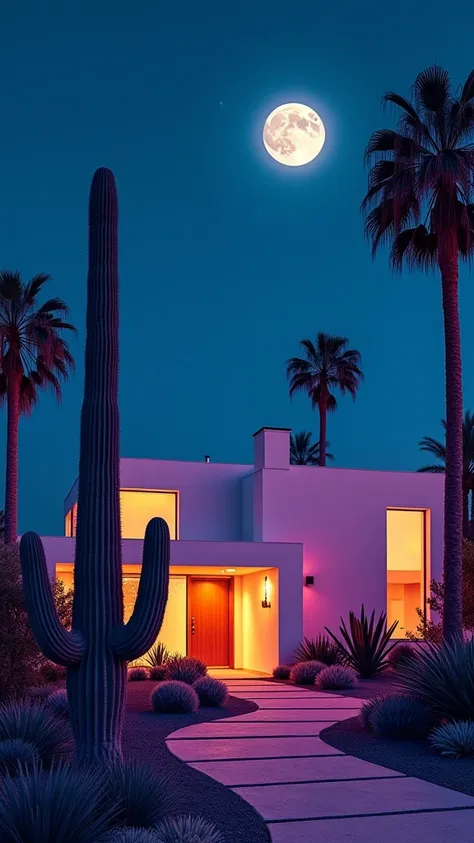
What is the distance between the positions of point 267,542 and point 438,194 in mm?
8874

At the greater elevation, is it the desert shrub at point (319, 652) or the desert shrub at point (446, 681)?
the desert shrub at point (446, 681)

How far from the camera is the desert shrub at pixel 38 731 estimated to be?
865 cm

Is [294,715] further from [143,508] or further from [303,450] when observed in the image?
[303,450]

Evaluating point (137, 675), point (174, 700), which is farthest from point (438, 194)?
point (137, 675)

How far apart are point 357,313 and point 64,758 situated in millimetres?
79630

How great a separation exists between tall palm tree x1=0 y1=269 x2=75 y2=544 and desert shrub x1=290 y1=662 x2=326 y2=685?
8.56m

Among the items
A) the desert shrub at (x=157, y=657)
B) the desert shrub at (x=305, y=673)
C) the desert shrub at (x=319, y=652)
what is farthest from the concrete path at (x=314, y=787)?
the desert shrub at (x=157, y=657)

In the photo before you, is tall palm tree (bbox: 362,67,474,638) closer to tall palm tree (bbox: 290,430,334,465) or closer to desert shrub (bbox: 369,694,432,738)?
desert shrub (bbox: 369,694,432,738)

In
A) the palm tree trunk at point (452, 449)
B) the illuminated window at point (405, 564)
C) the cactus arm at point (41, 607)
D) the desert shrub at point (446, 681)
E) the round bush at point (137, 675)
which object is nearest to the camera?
the cactus arm at point (41, 607)

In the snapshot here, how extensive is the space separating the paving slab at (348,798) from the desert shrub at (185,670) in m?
8.18

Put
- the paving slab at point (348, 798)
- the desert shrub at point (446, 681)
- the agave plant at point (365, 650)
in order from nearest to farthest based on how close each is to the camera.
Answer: the paving slab at point (348, 798)
the desert shrub at point (446, 681)
the agave plant at point (365, 650)

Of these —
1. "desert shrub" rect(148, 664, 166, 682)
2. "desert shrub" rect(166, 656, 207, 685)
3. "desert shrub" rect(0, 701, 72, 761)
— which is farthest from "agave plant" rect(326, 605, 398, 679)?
"desert shrub" rect(0, 701, 72, 761)

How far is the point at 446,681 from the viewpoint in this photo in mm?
10977

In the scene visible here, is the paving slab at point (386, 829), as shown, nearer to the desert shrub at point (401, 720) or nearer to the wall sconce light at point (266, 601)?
the desert shrub at point (401, 720)
